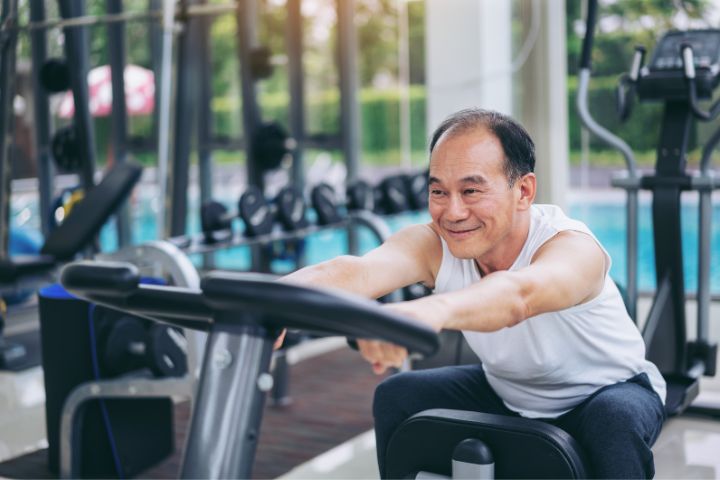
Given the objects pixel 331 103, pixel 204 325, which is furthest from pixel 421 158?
pixel 204 325

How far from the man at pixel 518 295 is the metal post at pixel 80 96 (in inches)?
121

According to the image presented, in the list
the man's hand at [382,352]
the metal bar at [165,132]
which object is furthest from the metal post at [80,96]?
the man's hand at [382,352]

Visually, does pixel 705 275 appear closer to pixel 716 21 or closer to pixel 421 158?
pixel 716 21

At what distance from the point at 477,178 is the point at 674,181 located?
1671mm

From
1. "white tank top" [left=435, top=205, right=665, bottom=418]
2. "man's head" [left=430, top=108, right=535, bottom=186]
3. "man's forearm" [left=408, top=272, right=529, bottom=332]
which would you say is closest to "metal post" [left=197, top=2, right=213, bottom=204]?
"white tank top" [left=435, top=205, right=665, bottom=418]

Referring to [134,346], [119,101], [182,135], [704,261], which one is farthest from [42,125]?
[704,261]

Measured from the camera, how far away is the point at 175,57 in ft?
13.1

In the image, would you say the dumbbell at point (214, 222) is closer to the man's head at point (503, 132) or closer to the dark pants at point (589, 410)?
the dark pants at point (589, 410)

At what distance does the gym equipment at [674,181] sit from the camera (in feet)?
8.97

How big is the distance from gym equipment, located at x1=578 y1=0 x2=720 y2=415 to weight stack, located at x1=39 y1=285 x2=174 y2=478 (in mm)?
1572

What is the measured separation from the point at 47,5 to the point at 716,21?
Result: 391 centimetres

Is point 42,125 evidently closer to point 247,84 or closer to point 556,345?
point 247,84

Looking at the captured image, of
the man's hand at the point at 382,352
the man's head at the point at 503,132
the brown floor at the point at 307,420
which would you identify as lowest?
the brown floor at the point at 307,420

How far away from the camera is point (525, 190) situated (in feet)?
4.58
